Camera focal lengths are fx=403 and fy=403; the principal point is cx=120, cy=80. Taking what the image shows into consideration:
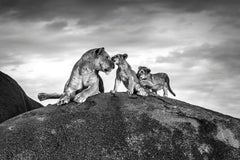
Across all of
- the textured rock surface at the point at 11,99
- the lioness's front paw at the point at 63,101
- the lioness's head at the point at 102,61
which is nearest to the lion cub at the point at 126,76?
the lioness's head at the point at 102,61

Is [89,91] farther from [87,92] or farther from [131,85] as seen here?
[131,85]

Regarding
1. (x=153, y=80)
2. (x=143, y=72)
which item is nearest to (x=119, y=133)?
(x=143, y=72)

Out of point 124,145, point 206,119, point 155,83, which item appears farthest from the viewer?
point 155,83

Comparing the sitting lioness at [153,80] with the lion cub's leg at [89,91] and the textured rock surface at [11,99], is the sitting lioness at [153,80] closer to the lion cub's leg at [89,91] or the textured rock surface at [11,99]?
the lion cub's leg at [89,91]

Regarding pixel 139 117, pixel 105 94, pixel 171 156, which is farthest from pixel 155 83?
pixel 171 156

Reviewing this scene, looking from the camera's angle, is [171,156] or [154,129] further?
[154,129]

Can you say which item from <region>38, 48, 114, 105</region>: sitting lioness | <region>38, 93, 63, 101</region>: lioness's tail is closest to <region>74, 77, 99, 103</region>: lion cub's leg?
<region>38, 48, 114, 105</region>: sitting lioness

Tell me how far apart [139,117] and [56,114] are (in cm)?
215

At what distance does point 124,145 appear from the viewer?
368 inches

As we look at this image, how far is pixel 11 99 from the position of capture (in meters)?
14.2

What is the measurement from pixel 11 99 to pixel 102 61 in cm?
447

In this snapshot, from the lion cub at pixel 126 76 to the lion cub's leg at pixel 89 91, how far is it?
572mm

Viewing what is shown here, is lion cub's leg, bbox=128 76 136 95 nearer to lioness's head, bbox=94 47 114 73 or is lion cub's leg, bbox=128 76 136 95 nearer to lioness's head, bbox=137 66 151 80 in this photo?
lioness's head, bbox=94 47 114 73

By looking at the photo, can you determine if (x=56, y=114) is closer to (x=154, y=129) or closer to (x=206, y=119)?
(x=154, y=129)
